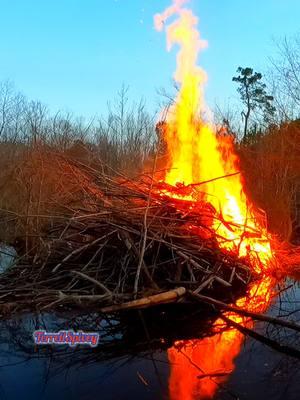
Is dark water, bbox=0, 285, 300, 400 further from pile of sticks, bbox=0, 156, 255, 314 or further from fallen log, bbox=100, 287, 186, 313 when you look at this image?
pile of sticks, bbox=0, 156, 255, 314

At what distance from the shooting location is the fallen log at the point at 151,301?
5766mm

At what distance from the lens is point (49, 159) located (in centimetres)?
934

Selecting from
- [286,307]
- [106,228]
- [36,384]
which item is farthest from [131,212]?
[36,384]

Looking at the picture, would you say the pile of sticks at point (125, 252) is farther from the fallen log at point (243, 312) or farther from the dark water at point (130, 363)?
the dark water at point (130, 363)

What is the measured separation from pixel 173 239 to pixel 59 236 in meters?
1.97

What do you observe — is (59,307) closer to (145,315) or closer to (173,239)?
(145,315)

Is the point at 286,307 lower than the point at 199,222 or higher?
lower

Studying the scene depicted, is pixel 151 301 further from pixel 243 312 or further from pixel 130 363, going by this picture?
pixel 130 363

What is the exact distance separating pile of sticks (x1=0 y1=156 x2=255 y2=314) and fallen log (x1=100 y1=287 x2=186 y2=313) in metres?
0.02

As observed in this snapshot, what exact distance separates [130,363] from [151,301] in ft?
4.46

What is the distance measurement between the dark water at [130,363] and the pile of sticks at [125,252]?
1.25ft

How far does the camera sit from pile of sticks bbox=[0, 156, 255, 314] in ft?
22.2

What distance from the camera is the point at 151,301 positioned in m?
5.95

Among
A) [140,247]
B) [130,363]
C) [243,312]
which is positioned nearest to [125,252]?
[140,247]
